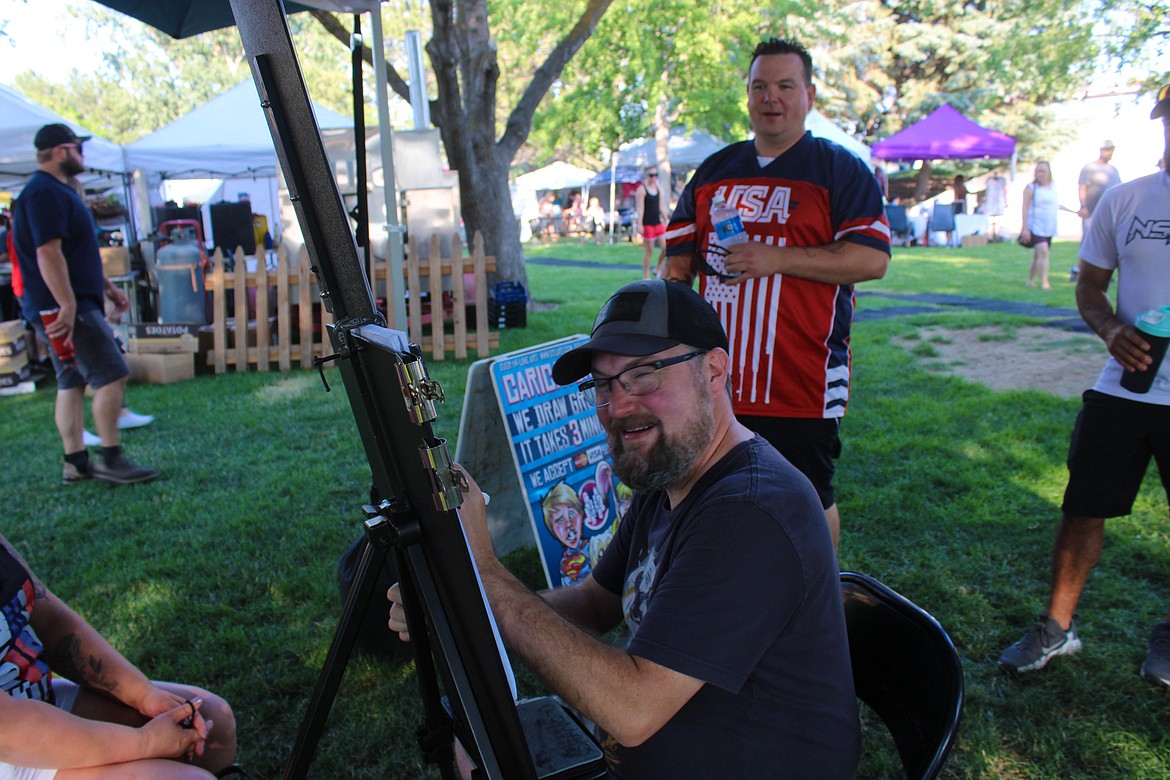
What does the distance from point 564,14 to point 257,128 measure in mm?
7856

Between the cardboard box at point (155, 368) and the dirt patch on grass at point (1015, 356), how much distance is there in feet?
24.3

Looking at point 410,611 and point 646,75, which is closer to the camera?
point 410,611

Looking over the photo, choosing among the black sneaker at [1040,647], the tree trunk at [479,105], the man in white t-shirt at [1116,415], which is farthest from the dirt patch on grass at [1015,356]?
the tree trunk at [479,105]

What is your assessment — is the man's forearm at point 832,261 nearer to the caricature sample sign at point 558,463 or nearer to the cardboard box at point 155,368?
the caricature sample sign at point 558,463

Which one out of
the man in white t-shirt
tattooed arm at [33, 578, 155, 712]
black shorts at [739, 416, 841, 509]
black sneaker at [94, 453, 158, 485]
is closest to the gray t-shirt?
the man in white t-shirt

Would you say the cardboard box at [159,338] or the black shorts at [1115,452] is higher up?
the black shorts at [1115,452]

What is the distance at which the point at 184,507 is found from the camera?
15.7 ft

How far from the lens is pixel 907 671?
1.67 meters

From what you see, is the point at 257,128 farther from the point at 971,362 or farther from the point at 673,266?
the point at 673,266

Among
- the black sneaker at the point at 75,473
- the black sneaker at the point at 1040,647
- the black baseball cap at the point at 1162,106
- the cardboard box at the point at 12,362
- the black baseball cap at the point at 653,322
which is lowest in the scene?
the black sneaker at the point at 75,473

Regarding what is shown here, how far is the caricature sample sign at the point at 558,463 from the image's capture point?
11.3 ft

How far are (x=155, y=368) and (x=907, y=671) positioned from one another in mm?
8234

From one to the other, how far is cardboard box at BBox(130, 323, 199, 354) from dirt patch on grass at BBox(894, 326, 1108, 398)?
7.47 meters

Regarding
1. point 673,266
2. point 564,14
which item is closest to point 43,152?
point 673,266
